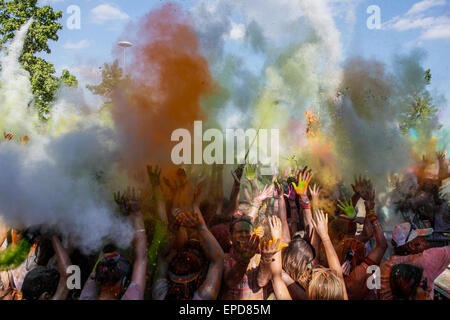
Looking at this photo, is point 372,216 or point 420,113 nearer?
point 372,216

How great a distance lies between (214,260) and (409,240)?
220 cm

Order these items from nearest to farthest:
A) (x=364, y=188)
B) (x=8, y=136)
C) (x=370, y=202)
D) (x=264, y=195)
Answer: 1. (x=8, y=136)
2. (x=370, y=202)
3. (x=364, y=188)
4. (x=264, y=195)

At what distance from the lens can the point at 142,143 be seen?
4379mm

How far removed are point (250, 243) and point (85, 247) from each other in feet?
5.78

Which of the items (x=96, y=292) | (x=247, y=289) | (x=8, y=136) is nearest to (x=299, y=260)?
(x=247, y=289)

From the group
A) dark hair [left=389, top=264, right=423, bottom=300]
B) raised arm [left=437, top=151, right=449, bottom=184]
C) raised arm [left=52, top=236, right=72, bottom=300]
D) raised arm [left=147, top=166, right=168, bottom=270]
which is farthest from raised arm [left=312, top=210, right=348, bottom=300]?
raised arm [left=437, top=151, right=449, bottom=184]

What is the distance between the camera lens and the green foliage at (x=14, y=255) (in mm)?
3348

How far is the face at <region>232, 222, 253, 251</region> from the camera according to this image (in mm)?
2929

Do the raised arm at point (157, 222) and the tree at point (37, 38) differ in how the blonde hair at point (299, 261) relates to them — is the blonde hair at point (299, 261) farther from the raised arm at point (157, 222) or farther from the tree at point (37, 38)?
the tree at point (37, 38)

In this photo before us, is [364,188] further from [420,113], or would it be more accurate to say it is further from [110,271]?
[420,113]

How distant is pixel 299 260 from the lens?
331 cm

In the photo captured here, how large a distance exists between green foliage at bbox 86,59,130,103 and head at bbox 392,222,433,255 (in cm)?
384

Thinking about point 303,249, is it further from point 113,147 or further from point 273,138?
point 273,138

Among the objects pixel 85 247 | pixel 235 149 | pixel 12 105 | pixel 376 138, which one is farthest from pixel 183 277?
pixel 376 138
